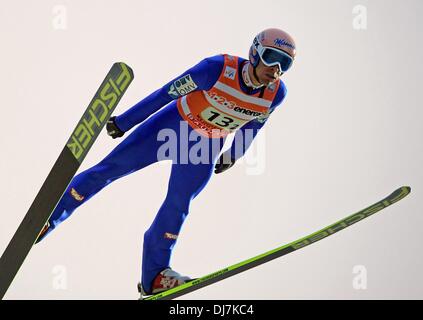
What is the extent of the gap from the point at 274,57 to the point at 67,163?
4.51 ft

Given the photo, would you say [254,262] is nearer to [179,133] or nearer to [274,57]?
[179,133]

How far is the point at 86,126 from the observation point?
361 cm

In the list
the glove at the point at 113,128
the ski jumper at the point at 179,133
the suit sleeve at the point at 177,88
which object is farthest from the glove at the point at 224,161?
the glove at the point at 113,128

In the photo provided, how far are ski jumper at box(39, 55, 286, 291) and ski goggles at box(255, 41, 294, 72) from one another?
22 cm

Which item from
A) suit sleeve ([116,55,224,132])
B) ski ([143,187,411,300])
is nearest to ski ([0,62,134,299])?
suit sleeve ([116,55,224,132])

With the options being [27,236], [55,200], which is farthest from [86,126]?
[27,236]

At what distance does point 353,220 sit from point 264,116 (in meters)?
0.86

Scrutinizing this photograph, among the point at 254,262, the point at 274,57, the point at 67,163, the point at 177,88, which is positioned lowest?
the point at 254,262

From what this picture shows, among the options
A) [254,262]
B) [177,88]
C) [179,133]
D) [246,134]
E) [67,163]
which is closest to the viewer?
[67,163]

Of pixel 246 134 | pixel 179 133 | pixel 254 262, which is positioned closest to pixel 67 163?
pixel 179 133

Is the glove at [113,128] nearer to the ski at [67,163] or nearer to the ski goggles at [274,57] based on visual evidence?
the ski at [67,163]

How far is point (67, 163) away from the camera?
3621mm

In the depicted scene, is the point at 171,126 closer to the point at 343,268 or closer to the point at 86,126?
the point at 86,126

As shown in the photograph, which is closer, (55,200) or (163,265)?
(55,200)
